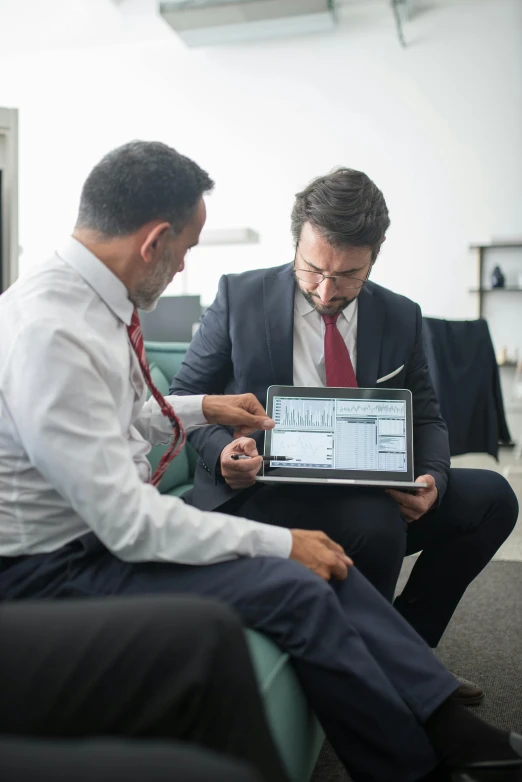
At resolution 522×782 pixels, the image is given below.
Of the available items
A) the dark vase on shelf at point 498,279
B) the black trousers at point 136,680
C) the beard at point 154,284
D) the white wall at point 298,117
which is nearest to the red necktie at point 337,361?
the beard at point 154,284

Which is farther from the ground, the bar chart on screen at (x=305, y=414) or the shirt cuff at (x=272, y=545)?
the bar chart on screen at (x=305, y=414)

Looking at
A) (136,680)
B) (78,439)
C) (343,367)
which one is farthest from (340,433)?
(136,680)

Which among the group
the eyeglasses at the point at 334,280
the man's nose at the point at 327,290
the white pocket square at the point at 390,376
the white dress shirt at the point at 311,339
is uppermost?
the eyeglasses at the point at 334,280

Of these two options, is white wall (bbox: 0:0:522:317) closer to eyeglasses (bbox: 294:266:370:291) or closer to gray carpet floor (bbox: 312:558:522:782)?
gray carpet floor (bbox: 312:558:522:782)

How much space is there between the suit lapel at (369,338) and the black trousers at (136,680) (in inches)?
38.7

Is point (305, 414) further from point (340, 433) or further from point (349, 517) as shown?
point (349, 517)

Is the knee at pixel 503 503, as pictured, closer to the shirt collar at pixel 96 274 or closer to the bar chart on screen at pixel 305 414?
the bar chart on screen at pixel 305 414

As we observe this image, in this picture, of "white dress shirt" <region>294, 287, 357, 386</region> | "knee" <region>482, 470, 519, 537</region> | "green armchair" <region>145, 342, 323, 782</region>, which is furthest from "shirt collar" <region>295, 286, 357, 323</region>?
"green armchair" <region>145, 342, 323, 782</region>

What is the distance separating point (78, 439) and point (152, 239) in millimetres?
329

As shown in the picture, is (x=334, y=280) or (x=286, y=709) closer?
(x=286, y=709)

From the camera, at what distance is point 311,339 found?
1.66 metres

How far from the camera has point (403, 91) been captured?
5.74 meters

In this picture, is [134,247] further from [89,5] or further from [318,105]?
[89,5]

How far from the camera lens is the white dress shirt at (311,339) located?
1628 millimetres
